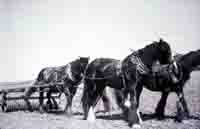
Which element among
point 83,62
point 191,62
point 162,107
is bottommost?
point 162,107

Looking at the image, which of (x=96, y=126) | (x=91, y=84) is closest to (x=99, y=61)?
(x=91, y=84)

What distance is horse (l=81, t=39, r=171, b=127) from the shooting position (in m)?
6.55

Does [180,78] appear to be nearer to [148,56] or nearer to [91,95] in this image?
[148,56]

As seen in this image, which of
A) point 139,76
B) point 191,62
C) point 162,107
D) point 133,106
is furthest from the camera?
point 162,107

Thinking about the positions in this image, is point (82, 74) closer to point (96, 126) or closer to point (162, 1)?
point (96, 126)

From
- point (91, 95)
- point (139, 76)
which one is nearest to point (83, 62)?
point (91, 95)

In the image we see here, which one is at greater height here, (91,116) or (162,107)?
(162,107)

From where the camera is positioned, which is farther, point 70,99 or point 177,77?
point 70,99

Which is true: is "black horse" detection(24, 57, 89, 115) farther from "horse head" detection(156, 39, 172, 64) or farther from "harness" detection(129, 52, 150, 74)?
"horse head" detection(156, 39, 172, 64)

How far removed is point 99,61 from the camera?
8.14 metres

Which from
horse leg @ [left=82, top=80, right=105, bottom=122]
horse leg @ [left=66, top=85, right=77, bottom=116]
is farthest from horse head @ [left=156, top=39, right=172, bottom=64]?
horse leg @ [left=66, top=85, right=77, bottom=116]

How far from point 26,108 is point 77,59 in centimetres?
336

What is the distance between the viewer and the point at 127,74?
684 centimetres

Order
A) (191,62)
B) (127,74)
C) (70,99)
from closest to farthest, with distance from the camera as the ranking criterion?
(127,74), (191,62), (70,99)
